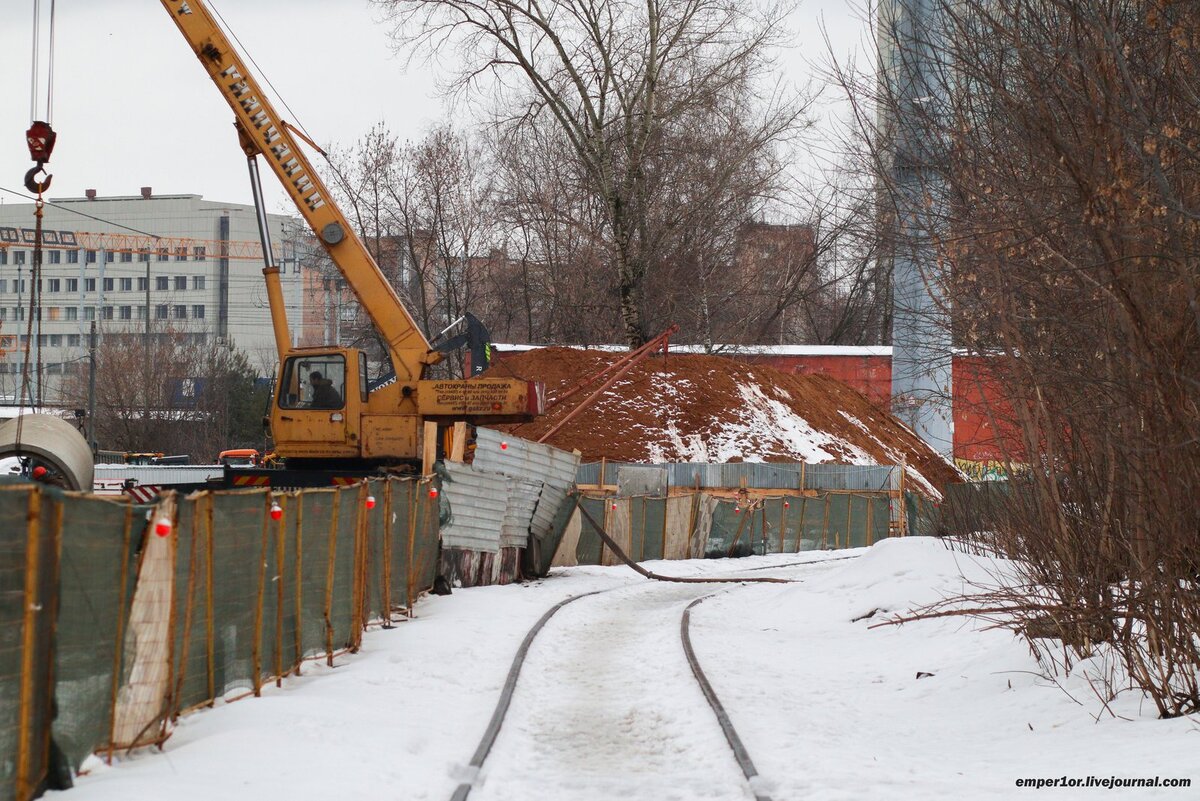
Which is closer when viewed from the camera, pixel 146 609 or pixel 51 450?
pixel 146 609

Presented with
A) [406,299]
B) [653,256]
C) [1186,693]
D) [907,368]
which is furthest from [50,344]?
[1186,693]

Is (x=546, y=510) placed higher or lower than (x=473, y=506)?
lower

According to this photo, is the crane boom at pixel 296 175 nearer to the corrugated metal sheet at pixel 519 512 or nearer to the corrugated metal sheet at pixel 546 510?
the corrugated metal sheet at pixel 519 512

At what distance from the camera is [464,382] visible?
22594 mm

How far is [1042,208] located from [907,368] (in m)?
31.5

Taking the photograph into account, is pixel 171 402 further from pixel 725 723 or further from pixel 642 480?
pixel 725 723

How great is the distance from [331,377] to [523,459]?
384cm

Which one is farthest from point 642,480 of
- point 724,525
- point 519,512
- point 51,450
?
point 51,450

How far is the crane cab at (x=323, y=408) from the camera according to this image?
880 inches

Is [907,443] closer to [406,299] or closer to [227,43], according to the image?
[406,299]

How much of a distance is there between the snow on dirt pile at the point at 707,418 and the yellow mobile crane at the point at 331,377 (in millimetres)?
19450

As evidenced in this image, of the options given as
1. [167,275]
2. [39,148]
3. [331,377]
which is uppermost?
[167,275]

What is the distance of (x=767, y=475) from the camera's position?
41000 millimetres

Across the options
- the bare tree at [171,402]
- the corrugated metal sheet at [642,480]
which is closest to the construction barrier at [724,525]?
the corrugated metal sheet at [642,480]
